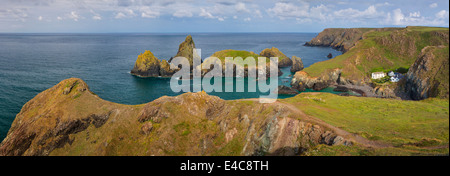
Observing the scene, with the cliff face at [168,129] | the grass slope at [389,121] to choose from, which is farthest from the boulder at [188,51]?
the grass slope at [389,121]

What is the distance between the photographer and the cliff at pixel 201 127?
36812 mm

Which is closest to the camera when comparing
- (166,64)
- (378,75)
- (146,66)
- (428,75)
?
(428,75)

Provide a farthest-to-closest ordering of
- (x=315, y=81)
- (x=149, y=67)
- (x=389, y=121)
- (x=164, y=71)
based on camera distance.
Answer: (x=164, y=71), (x=149, y=67), (x=315, y=81), (x=389, y=121)

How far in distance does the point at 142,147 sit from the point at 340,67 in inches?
4273

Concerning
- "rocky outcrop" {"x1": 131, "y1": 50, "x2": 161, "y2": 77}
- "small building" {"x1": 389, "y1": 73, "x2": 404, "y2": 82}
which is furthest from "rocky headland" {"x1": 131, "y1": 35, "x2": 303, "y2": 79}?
"small building" {"x1": 389, "y1": 73, "x2": 404, "y2": 82}

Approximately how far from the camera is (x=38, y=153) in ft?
143

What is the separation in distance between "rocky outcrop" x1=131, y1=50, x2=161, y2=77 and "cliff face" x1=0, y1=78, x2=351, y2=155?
7366cm

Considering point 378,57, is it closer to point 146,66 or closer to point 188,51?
point 188,51

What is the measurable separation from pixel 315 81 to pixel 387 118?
67.8 m

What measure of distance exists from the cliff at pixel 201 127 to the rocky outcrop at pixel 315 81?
180 feet

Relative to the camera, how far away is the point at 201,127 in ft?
152

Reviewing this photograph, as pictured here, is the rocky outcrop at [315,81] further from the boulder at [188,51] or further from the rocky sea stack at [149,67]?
the rocky sea stack at [149,67]

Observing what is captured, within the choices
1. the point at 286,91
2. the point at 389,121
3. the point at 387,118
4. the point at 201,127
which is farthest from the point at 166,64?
the point at 389,121
